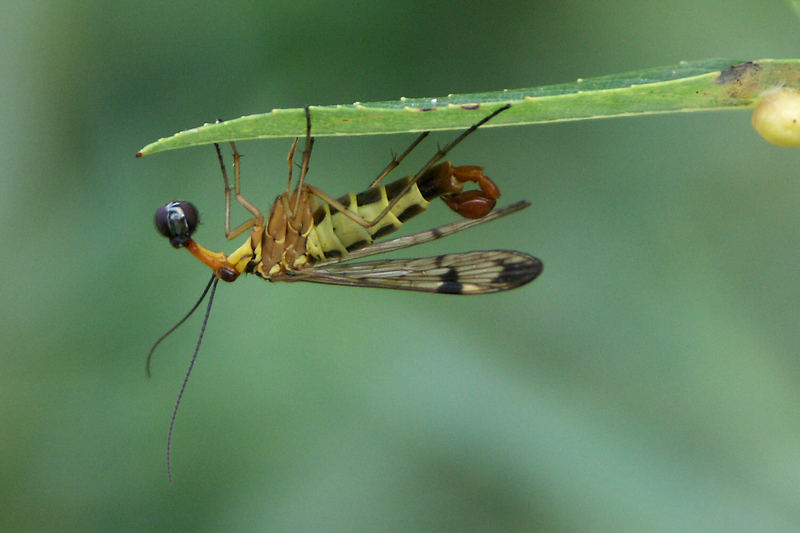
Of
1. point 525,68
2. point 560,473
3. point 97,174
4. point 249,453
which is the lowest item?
point 249,453

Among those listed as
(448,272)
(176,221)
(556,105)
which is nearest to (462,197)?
(448,272)

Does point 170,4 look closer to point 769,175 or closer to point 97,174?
point 97,174

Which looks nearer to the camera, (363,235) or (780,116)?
(780,116)

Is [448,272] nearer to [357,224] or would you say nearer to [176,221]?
[357,224]

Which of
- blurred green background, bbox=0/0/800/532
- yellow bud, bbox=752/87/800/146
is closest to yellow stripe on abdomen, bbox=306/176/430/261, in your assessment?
blurred green background, bbox=0/0/800/532

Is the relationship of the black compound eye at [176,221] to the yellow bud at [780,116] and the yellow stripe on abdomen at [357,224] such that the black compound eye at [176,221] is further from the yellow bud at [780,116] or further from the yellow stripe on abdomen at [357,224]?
the yellow bud at [780,116]

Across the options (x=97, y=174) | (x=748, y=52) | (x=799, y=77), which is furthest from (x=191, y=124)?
(x=799, y=77)

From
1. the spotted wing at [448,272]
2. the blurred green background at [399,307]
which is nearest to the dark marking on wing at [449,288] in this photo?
the spotted wing at [448,272]

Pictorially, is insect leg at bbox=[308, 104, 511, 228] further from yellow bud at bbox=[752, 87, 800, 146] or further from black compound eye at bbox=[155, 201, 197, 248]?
yellow bud at bbox=[752, 87, 800, 146]
